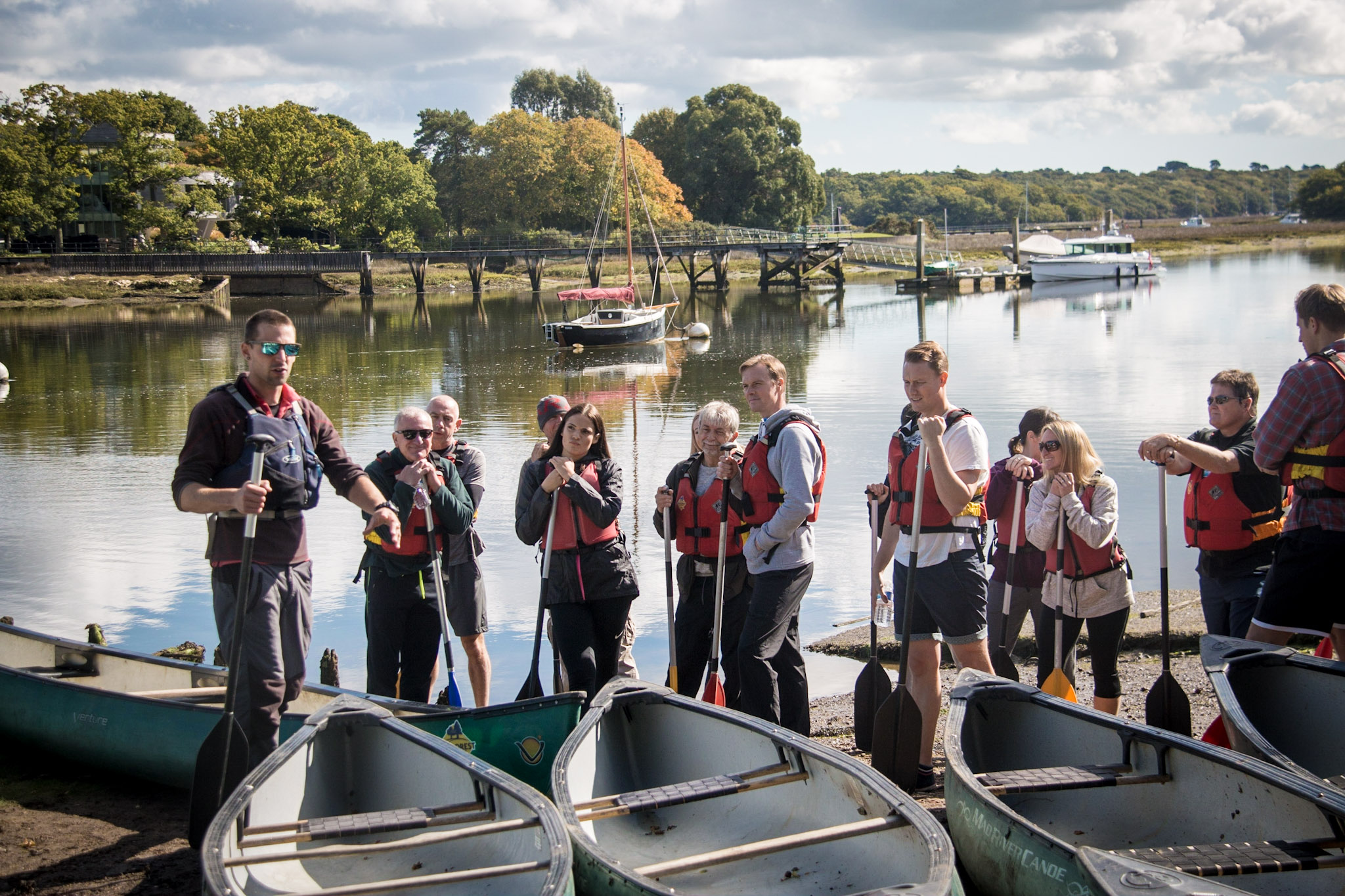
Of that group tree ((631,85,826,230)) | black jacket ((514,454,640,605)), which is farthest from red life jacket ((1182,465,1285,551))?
tree ((631,85,826,230))

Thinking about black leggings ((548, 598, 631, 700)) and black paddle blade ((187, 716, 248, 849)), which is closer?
black paddle blade ((187, 716, 248, 849))

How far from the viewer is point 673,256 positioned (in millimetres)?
A: 61656

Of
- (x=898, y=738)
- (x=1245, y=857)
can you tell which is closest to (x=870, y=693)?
(x=898, y=738)

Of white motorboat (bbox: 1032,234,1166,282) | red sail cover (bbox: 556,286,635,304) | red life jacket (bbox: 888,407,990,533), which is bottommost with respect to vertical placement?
red life jacket (bbox: 888,407,990,533)

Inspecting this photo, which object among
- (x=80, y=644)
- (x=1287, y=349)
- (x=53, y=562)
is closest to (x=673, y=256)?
(x=1287, y=349)

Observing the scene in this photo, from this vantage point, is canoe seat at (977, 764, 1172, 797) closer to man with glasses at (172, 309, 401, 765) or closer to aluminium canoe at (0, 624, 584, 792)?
aluminium canoe at (0, 624, 584, 792)

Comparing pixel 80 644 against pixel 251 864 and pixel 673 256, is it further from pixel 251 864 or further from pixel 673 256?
pixel 673 256

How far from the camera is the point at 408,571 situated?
573cm

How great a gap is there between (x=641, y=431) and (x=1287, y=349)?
17.2 meters

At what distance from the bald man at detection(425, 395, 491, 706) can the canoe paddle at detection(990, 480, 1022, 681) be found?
275cm

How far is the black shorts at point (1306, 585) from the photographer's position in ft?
14.9

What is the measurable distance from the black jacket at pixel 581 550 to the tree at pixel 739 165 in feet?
255

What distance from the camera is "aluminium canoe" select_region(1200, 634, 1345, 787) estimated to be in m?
4.64

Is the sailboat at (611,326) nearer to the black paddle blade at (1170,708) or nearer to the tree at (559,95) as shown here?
the black paddle blade at (1170,708)
